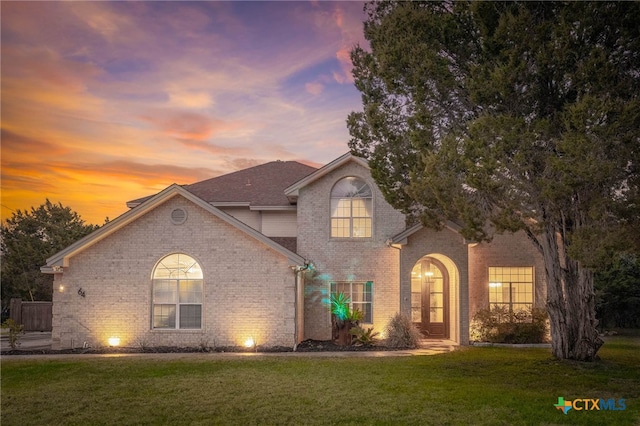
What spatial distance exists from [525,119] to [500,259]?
798cm

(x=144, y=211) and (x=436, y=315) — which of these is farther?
(x=436, y=315)

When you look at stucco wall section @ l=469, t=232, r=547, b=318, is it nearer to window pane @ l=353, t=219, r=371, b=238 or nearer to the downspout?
window pane @ l=353, t=219, r=371, b=238

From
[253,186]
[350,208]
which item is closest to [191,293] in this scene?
[350,208]

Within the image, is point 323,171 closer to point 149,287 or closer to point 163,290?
point 163,290

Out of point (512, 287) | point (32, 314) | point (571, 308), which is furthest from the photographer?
point (32, 314)

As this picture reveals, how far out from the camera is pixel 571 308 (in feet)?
48.5

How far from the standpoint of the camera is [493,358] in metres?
15.3

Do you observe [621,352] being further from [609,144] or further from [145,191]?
[145,191]

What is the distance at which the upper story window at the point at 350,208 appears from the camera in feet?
64.8

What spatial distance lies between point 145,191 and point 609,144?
19.5m

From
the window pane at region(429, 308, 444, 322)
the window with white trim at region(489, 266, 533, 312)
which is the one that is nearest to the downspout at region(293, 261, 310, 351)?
the window pane at region(429, 308, 444, 322)

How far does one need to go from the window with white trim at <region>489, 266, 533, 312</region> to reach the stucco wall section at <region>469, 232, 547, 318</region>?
18 cm

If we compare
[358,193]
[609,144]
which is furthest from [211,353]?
[609,144]

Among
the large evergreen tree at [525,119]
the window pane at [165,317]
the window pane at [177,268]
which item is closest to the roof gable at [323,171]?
the large evergreen tree at [525,119]
